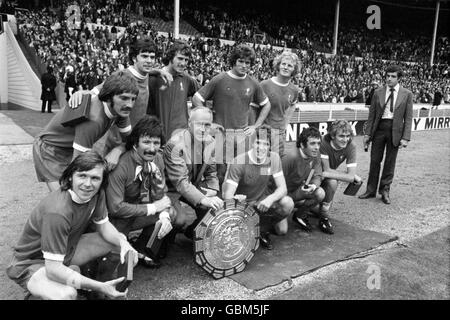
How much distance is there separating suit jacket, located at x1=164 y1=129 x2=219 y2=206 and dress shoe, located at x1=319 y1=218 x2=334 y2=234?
→ 4.40 feet

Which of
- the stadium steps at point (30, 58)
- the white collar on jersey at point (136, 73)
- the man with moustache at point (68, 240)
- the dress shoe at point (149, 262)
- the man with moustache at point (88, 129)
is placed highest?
the stadium steps at point (30, 58)

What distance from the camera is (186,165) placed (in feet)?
11.3

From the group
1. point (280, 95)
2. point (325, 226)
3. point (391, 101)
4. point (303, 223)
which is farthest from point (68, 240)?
point (391, 101)

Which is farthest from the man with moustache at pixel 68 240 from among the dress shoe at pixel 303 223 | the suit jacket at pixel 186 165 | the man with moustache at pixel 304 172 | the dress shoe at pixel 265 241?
the dress shoe at pixel 303 223

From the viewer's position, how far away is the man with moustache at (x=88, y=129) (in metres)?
2.91

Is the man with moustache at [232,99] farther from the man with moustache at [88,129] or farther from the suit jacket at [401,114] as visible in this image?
the suit jacket at [401,114]

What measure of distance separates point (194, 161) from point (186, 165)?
0.13 meters

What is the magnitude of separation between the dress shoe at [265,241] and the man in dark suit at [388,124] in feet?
7.54

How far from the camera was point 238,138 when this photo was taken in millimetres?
4250

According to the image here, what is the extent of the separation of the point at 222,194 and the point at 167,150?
2.02ft

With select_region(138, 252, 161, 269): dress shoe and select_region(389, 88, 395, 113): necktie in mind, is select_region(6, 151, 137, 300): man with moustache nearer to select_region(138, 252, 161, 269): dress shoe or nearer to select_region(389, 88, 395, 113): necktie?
select_region(138, 252, 161, 269): dress shoe

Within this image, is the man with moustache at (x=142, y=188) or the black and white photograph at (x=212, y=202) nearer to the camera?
the black and white photograph at (x=212, y=202)

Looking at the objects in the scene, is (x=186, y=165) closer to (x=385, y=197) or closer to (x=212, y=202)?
(x=212, y=202)

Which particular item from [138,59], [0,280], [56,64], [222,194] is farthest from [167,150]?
[56,64]
